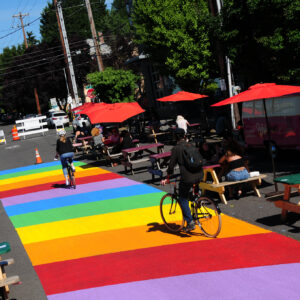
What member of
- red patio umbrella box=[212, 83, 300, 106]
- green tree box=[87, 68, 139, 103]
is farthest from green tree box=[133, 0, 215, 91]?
red patio umbrella box=[212, 83, 300, 106]

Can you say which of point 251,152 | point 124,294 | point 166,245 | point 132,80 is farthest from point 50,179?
point 132,80

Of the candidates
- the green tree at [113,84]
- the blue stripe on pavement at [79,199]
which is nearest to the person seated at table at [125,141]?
the blue stripe on pavement at [79,199]

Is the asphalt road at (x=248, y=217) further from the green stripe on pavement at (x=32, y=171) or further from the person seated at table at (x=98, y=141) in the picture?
the green stripe on pavement at (x=32, y=171)

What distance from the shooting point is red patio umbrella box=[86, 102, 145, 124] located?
59.7 ft

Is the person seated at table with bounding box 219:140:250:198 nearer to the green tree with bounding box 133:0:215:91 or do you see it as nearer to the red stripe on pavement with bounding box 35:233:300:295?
the red stripe on pavement with bounding box 35:233:300:295

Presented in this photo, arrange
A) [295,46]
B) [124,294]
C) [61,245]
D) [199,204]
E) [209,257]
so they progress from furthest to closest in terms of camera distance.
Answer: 1. [295,46]
2. [61,245]
3. [199,204]
4. [209,257]
5. [124,294]

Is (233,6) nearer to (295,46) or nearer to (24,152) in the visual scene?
(295,46)

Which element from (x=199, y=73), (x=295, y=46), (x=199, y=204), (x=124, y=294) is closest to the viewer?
(x=124, y=294)

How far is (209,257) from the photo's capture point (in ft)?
25.0

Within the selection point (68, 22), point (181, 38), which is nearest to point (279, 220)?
point (181, 38)

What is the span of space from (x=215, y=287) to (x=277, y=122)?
9646 millimetres

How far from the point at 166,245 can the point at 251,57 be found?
30.4 ft

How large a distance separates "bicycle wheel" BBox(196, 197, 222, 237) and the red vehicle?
21.8ft

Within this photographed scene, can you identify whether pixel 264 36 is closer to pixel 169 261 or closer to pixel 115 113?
pixel 115 113
